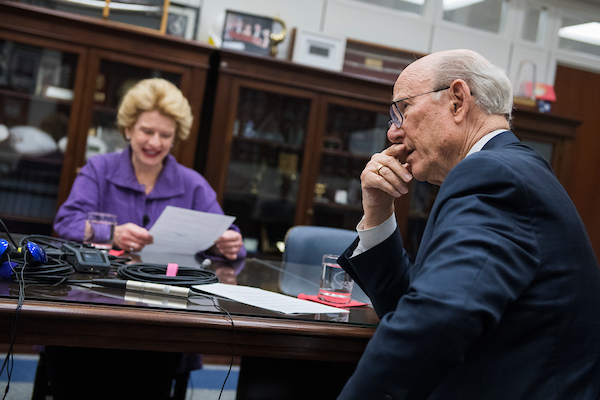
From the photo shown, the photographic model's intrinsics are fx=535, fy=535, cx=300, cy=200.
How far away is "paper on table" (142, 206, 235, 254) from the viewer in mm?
1798

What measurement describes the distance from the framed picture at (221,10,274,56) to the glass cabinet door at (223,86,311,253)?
336 mm

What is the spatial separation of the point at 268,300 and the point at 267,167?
9.01ft

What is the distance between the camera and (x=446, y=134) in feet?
3.59

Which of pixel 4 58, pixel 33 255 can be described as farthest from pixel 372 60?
pixel 33 255

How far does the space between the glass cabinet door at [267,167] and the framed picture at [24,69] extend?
1.33m

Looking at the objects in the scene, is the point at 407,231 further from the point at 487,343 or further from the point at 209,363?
the point at 487,343

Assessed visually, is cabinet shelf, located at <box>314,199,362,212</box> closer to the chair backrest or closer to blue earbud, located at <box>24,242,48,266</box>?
the chair backrest

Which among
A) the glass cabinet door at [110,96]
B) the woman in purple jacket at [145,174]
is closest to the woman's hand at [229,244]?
the woman in purple jacket at [145,174]

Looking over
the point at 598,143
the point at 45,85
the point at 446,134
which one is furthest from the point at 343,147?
the point at 446,134

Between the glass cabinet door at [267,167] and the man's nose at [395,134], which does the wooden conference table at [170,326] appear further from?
the glass cabinet door at [267,167]

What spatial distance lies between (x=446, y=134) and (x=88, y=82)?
2832 mm

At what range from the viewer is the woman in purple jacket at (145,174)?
2.21 m

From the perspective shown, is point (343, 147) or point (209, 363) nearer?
point (209, 363)

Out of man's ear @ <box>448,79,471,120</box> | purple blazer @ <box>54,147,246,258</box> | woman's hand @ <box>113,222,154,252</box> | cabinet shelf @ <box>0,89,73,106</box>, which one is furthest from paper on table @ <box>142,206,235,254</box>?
cabinet shelf @ <box>0,89,73,106</box>
